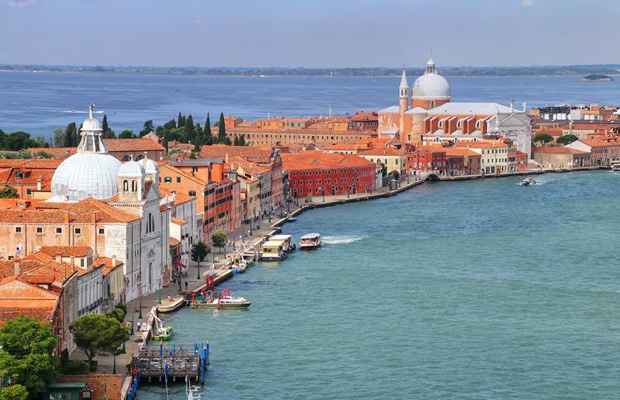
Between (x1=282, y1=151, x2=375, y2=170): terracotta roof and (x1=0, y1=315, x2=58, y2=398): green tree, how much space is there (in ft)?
69.8

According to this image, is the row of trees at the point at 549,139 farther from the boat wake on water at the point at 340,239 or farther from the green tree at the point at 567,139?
the boat wake on water at the point at 340,239

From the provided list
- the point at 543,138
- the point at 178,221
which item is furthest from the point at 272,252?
the point at 543,138

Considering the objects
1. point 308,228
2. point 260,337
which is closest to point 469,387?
point 260,337

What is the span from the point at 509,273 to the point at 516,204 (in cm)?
1229

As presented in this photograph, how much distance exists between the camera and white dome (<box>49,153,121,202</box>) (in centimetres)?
1836

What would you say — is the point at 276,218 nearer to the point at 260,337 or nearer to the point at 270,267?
the point at 270,267

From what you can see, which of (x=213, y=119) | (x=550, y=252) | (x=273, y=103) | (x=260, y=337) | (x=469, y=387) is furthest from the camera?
Answer: (x=273, y=103)

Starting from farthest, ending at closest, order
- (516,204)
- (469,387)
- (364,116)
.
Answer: (364,116), (516,204), (469,387)

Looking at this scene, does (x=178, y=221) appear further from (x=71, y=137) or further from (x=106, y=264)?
(x=71, y=137)

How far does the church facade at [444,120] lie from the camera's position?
4838 cm

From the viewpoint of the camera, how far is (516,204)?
3284cm

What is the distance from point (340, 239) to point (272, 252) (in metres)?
3.07

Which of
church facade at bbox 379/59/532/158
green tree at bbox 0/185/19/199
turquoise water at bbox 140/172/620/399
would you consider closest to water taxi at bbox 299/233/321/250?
turquoise water at bbox 140/172/620/399

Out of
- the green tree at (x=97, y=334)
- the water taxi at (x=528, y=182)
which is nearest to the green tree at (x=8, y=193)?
the green tree at (x=97, y=334)
